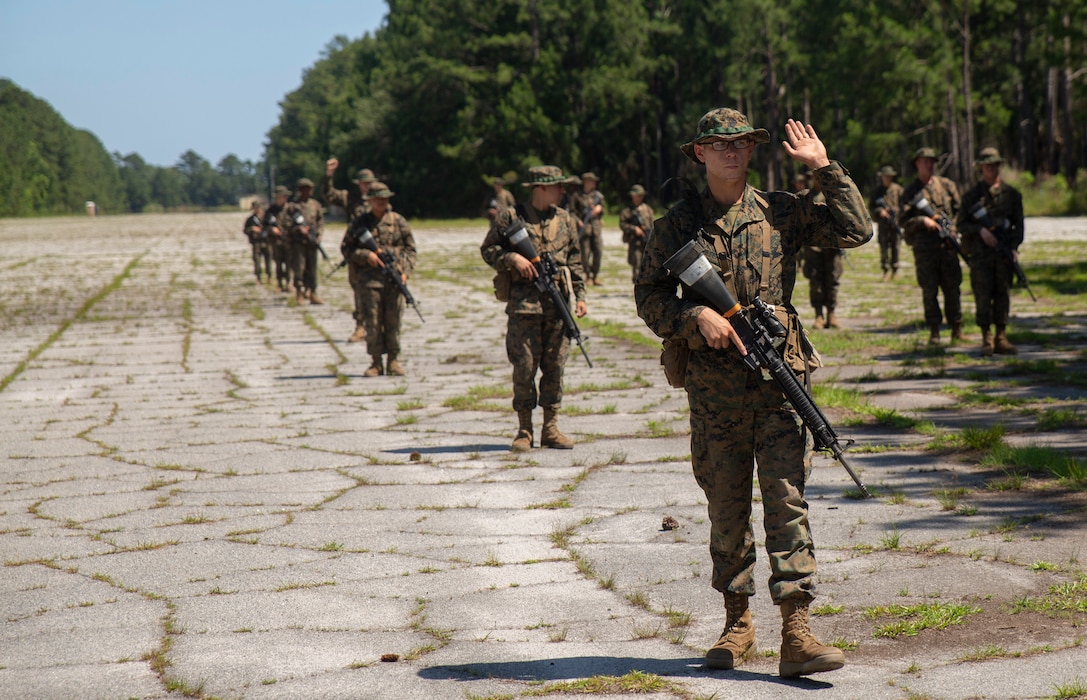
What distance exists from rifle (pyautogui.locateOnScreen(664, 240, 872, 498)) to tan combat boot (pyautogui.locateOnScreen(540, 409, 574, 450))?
422cm

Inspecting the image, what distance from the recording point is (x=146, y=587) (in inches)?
213

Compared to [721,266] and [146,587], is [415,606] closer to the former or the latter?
[146,587]

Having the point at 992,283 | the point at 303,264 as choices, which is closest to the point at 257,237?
the point at 303,264

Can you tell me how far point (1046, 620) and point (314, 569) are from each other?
3.04 m

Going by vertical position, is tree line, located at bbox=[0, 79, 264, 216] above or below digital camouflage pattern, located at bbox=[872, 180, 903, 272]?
above

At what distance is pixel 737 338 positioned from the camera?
410cm

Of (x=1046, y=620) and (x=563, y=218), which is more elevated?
(x=563, y=218)

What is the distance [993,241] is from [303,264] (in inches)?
473

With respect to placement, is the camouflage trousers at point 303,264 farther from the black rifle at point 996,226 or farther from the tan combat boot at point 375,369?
the black rifle at point 996,226

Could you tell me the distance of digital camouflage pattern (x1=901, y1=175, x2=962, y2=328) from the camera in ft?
39.6

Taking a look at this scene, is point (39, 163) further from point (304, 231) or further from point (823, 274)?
point (823, 274)

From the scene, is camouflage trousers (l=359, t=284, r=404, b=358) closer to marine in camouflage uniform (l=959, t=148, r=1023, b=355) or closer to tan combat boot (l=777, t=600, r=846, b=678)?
marine in camouflage uniform (l=959, t=148, r=1023, b=355)

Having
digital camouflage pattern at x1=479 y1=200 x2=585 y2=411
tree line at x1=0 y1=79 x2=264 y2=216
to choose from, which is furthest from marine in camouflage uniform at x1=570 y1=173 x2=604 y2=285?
tree line at x1=0 y1=79 x2=264 y2=216

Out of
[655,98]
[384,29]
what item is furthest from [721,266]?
[384,29]
